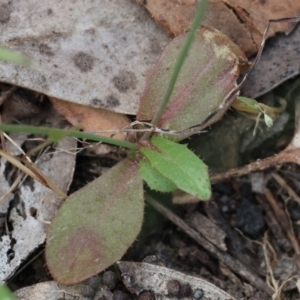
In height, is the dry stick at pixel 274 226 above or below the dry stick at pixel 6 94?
below

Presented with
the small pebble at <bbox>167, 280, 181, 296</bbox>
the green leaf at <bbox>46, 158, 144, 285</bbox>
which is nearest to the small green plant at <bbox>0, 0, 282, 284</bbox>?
the green leaf at <bbox>46, 158, 144, 285</bbox>

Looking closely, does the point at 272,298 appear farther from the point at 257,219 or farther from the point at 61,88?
the point at 61,88

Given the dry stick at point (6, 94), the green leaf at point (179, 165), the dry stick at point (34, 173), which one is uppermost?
the green leaf at point (179, 165)

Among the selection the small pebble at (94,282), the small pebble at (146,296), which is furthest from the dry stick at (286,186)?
the small pebble at (94,282)

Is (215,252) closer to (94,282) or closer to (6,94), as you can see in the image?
(94,282)

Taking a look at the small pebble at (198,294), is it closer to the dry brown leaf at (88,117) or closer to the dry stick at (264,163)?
the dry stick at (264,163)

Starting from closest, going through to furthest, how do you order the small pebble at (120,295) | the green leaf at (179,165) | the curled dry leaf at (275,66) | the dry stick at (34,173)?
the green leaf at (179,165) → the small pebble at (120,295) → the dry stick at (34,173) → the curled dry leaf at (275,66)

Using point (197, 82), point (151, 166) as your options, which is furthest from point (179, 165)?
point (197, 82)
